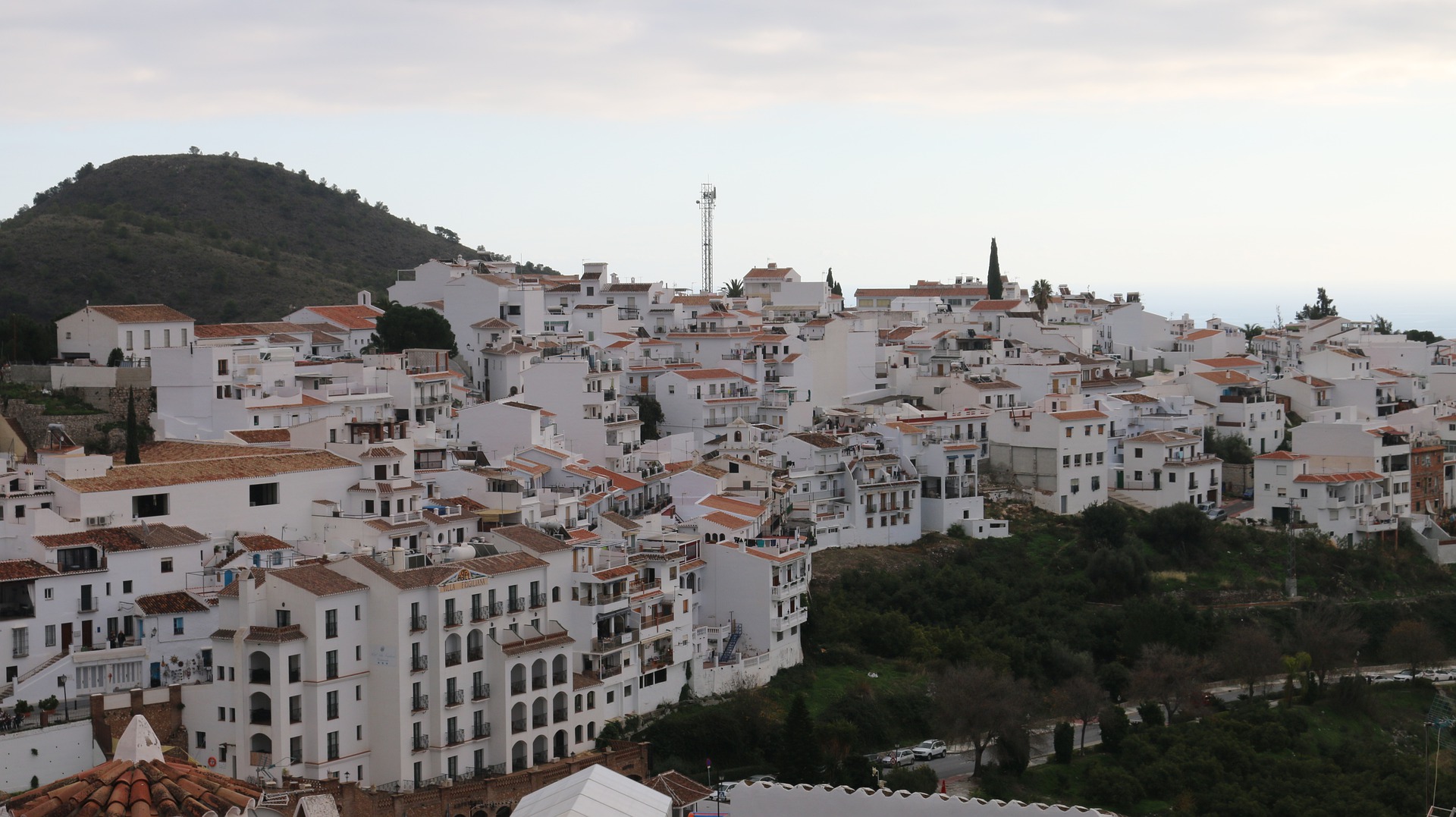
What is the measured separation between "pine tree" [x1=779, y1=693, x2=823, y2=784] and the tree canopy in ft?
62.3

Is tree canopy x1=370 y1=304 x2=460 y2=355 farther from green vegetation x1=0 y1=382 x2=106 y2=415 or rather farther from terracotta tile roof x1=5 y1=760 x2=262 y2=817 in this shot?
terracotta tile roof x1=5 y1=760 x2=262 y2=817

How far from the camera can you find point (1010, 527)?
4575 centimetres

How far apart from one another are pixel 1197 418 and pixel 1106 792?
868 inches

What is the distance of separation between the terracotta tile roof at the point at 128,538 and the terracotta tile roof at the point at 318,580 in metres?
2.99

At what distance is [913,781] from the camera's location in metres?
30.8

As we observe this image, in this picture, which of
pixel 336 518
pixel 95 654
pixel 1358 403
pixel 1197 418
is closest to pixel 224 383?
pixel 336 518

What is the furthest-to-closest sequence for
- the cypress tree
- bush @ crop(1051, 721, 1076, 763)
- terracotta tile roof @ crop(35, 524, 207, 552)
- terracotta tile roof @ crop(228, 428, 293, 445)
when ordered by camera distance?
1. terracotta tile roof @ crop(228, 428, 293, 445)
2. bush @ crop(1051, 721, 1076, 763)
3. the cypress tree
4. terracotta tile roof @ crop(35, 524, 207, 552)

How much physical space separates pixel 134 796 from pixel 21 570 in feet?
48.0

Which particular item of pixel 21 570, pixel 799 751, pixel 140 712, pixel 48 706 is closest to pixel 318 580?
pixel 140 712

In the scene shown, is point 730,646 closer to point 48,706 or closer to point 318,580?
point 318,580

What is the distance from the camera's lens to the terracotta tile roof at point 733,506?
1480 inches

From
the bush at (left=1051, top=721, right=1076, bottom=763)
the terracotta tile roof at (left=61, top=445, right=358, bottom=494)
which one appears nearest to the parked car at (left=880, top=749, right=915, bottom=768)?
the bush at (left=1051, top=721, right=1076, bottom=763)

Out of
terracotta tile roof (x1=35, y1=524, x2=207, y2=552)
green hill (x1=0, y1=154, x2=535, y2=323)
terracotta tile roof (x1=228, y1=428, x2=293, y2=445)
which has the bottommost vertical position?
terracotta tile roof (x1=35, y1=524, x2=207, y2=552)

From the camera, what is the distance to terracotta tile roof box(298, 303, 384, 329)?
48094 mm
